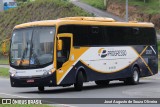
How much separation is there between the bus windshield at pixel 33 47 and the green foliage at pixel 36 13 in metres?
44.0

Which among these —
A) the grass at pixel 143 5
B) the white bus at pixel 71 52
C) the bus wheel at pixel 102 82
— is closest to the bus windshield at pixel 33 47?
the white bus at pixel 71 52

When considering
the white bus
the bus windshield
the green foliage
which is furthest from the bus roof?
the green foliage

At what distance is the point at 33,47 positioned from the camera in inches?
982

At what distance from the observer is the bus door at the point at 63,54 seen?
2478cm

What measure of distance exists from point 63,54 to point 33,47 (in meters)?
1.28

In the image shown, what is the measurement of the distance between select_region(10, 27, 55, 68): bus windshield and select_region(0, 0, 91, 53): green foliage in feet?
144

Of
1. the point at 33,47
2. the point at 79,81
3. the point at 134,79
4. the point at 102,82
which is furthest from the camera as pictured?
the point at 134,79

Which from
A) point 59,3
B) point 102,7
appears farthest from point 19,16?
point 102,7

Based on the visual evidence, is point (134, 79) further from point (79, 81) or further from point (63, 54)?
point (63, 54)

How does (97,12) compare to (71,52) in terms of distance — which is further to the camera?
(97,12)

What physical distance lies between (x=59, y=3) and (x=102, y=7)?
21.3 feet

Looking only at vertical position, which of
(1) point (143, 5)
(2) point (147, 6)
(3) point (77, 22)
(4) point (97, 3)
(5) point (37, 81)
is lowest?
(5) point (37, 81)

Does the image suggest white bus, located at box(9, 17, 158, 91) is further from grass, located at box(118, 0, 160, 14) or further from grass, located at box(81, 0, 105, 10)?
grass, located at box(81, 0, 105, 10)

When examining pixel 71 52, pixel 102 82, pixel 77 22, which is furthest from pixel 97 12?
pixel 71 52
